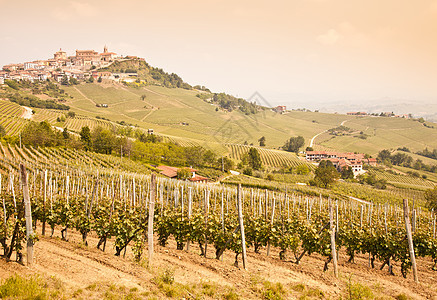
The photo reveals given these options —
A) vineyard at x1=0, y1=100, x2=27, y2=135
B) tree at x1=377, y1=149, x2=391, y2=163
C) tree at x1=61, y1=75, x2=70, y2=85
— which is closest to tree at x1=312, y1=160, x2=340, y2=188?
tree at x1=377, y1=149, x2=391, y2=163

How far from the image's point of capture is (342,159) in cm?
7856

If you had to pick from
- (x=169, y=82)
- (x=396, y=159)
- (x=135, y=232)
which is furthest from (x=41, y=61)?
(x=135, y=232)

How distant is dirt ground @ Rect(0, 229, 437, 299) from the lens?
261 inches

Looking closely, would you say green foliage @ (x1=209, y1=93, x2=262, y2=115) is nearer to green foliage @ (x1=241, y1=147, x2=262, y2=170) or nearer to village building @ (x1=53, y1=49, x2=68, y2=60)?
green foliage @ (x1=241, y1=147, x2=262, y2=170)

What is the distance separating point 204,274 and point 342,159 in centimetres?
7846

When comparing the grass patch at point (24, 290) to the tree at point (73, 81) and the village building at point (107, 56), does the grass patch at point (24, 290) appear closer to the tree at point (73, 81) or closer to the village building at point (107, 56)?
the tree at point (73, 81)

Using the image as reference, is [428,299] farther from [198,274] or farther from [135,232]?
[135,232]

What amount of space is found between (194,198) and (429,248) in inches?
574

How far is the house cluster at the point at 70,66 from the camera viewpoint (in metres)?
159

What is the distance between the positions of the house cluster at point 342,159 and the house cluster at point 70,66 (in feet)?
398

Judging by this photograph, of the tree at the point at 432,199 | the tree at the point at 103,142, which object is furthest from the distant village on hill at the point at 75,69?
the tree at the point at 432,199

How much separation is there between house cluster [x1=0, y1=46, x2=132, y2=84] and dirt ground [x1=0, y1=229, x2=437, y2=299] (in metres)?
167

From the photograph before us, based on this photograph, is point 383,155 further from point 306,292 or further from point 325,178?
point 306,292

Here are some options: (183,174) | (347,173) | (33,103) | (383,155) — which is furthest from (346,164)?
(33,103)
